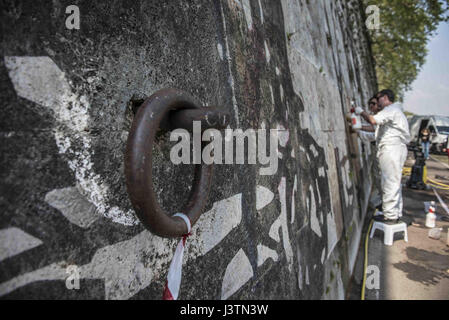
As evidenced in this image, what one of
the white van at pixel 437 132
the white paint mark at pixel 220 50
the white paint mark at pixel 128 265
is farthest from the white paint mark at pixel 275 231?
the white van at pixel 437 132

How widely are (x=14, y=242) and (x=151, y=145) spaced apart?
407 millimetres

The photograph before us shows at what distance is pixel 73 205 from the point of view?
0.81m

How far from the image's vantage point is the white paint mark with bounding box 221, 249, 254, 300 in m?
1.44

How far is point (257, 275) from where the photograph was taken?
5.74 feet

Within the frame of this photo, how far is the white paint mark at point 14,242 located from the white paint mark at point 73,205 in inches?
3.9

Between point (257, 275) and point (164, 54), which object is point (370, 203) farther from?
point (164, 54)

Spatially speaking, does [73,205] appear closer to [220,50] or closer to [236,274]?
[236,274]

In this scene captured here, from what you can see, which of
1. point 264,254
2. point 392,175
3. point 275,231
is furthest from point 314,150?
point 392,175

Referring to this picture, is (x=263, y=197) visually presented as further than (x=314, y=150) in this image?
No

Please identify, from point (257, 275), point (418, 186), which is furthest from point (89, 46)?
point (418, 186)

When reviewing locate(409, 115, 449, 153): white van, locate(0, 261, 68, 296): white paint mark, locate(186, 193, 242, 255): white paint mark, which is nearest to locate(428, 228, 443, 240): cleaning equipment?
locate(409, 115, 449, 153): white van

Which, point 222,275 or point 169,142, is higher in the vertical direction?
point 169,142
